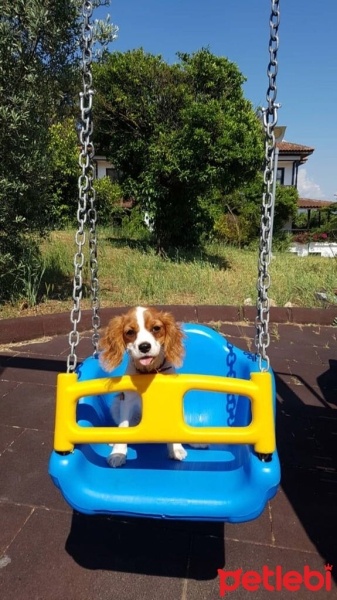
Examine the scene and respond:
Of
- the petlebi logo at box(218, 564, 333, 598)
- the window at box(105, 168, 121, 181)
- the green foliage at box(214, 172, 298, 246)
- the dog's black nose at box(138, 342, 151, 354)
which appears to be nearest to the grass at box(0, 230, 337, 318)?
the window at box(105, 168, 121, 181)

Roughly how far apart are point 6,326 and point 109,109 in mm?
6110

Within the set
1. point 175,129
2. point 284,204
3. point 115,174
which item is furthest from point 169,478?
point 284,204

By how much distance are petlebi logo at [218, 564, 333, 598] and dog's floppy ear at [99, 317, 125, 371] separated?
0.97 m

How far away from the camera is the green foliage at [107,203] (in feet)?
44.5

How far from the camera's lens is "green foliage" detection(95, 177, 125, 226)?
44.5ft

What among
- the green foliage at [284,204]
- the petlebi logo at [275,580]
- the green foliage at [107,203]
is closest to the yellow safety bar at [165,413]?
the petlebi logo at [275,580]

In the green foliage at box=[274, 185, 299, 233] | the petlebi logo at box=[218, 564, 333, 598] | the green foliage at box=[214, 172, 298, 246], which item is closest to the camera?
the petlebi logo at box=[218, 564, 333, 598]

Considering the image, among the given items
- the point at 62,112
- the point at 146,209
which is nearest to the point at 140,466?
the point at 62,112

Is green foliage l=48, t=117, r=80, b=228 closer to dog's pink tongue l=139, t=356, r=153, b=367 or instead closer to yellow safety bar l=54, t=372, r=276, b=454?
dog's pink tongue l=139, t=356, r=153, b=367

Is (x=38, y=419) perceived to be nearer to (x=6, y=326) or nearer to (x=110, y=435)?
(x=110, y=435)

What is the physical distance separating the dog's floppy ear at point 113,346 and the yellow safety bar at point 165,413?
31 cm

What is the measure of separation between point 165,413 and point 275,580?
0.91m

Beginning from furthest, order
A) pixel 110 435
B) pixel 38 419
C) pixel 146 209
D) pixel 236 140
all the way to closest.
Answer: pixel 146 209, pixel 236 140, pixel 38 419, pixel 110 435

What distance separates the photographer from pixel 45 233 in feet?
18.8
